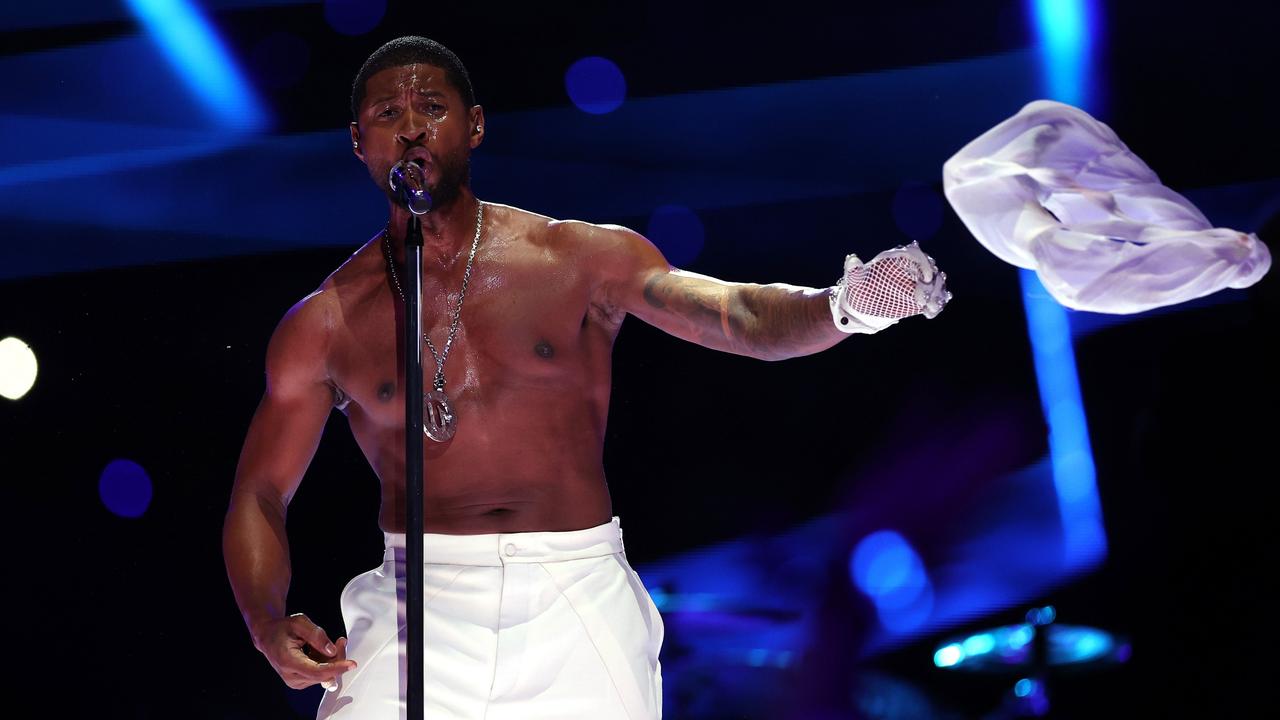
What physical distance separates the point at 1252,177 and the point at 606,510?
2155mm

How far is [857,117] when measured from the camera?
342 centimetres

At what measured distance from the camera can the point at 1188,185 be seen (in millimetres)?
3354

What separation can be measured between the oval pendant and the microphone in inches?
21.2

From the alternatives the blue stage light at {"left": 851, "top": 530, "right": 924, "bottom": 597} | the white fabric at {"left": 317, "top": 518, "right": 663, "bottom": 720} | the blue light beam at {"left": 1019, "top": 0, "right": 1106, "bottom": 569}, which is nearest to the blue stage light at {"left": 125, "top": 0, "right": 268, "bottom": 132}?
the white fabric at {"left": 317, "top": 518, "right": 663, "bottom": 720}

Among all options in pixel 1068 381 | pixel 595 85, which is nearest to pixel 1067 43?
pixel 1068 381

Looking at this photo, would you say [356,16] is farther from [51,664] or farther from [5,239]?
[51,664]

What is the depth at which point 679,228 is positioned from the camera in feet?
11.2

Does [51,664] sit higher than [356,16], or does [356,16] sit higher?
[356,16]

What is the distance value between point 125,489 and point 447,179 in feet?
5.38

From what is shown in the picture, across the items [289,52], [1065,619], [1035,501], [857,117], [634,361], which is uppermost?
[289,52]

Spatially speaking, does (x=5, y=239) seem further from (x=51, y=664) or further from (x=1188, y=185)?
(x=1188, y=185)

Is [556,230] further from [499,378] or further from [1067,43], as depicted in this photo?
[1067,43]

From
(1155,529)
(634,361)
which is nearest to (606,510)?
(634,361)

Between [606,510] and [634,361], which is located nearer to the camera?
[606,510]
